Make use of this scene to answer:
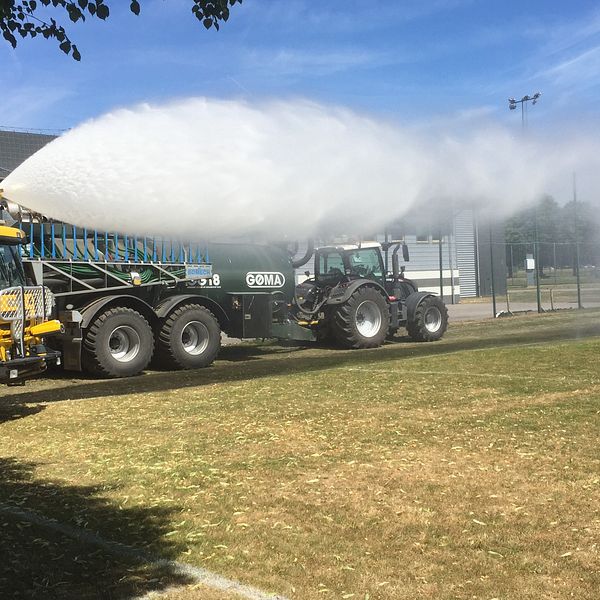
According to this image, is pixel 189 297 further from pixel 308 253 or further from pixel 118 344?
pixel 308 253

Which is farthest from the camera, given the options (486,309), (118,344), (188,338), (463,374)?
(486,309)

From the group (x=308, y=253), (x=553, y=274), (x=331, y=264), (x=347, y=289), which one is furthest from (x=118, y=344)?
(x=553, y=274)

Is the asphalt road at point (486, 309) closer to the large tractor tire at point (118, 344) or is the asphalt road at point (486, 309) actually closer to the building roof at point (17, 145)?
the large tractor tire at point (118, 344)

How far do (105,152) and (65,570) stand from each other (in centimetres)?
990

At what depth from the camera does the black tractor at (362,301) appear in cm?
1791

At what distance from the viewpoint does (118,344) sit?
13.9m

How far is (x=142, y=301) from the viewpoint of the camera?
14.3 meters

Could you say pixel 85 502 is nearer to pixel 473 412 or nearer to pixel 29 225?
pixel 473 412

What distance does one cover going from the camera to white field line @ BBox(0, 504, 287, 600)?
402cm

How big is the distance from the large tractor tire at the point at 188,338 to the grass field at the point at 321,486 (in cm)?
304

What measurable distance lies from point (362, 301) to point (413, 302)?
7.34 feet

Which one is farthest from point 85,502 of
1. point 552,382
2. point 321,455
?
point 552,382

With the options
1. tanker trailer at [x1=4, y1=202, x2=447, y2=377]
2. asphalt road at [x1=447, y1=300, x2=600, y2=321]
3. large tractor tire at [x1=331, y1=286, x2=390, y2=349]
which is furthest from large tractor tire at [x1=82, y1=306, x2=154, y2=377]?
asphalt road at [x1=447, y1=300, x2=600, y2=321]

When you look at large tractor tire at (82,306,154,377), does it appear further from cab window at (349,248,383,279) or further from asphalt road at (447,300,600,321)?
asphalt road at (447,300,600,321)
